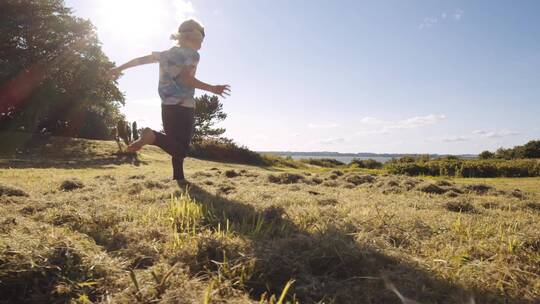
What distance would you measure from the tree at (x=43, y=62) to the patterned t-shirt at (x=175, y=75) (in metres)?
16.5

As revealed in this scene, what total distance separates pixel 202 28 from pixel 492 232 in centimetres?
395

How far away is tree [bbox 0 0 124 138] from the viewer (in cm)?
1977

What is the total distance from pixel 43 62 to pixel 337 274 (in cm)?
2352

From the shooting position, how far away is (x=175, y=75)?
4.75m

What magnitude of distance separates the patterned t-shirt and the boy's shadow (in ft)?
9.55

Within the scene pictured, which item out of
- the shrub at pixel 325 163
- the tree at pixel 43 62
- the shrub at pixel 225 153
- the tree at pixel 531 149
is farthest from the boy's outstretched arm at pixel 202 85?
the shrub at pixel 325 163

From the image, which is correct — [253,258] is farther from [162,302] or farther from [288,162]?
[288,162]

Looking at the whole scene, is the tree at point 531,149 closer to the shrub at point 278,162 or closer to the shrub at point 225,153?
the shrub at point 278,162

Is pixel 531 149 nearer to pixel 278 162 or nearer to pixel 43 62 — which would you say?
pixel 278 162

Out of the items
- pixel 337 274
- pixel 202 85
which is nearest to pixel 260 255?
pixel 337 274

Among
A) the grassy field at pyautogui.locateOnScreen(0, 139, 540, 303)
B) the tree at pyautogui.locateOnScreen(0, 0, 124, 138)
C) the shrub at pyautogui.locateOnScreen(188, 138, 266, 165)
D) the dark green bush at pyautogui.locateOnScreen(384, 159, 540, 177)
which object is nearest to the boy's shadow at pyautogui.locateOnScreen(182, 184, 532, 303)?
the grassy field at pyautogui.locateOnScreen(0, 139, 540, 303)

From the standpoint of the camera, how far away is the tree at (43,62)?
19.8m

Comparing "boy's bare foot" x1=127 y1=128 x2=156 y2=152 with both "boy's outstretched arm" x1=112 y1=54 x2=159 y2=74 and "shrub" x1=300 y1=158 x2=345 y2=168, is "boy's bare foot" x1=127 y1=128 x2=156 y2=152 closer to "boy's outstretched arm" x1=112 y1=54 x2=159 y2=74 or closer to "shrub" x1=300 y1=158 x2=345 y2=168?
"boy's outstretched arm" x1=112 y1=54 x2=159 y2=74

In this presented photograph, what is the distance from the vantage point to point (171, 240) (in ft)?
6.84
